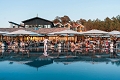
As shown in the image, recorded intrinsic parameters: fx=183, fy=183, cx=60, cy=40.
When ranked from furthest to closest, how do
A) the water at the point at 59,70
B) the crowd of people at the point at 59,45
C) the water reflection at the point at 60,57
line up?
the crowd of people at the point at 59,45
the water reflection at the point at 60,57
the water at the point at 59,70

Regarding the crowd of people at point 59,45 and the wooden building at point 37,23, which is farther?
the wooden building at point 37,23

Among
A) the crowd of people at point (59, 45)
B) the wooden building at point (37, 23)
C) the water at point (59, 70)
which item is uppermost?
the wooden building at point (37, 23)

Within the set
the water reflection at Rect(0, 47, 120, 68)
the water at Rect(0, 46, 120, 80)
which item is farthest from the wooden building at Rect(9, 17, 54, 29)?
the water at Rect(0, 46, 120, 80)

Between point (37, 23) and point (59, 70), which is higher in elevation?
point (37, 23)

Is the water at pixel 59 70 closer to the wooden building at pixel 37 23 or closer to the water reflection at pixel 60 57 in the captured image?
the water reflection at pixel 60 57

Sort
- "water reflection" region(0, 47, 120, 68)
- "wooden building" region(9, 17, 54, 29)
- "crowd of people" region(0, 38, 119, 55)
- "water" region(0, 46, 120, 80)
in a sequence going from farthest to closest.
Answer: "wooden building" region(9, 17, 54, 29)
"crowd of people" region(0, 38, 119, 55)
"water reflection" region(0, 47, 120, 68)
"water" region(0, 46, 120, 80)

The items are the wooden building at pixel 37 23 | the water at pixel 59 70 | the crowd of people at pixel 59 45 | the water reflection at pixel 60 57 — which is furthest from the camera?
the wooden building at pixel 37 23

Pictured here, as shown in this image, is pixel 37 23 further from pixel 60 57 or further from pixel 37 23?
pixel 60 57

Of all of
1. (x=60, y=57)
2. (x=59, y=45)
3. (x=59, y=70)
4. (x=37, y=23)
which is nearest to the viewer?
(x=59, y=70)

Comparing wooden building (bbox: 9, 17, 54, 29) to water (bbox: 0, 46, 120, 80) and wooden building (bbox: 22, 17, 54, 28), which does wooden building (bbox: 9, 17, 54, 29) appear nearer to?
wooden building (bbox: 22, 17, 54, 28)

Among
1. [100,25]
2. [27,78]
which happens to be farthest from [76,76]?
[100,25]

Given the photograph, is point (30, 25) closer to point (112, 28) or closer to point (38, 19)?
point (38, 19)


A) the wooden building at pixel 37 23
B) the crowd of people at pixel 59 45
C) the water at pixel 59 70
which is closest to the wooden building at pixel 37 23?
the wooden building at pixel 37 23

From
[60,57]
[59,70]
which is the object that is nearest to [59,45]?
[60,57]
